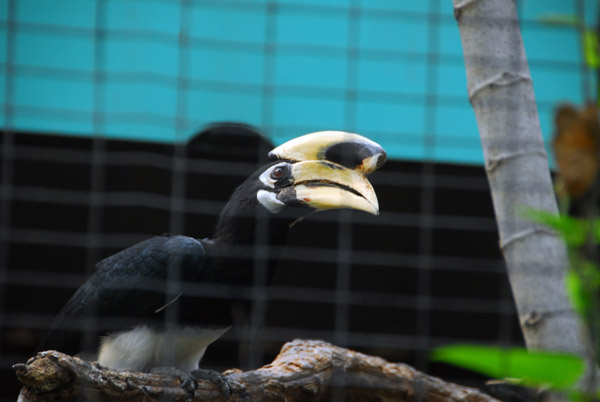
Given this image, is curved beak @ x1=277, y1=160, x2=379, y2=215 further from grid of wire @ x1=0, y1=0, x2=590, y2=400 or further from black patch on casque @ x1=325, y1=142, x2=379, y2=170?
grid of wire @ x1=0, y1=0, x2=590, y2=400

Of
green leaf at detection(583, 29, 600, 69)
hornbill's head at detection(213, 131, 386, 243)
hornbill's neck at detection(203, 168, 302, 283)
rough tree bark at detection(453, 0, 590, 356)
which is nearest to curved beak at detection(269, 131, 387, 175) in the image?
hornbill's head at detection(213, 131, 386, 243)

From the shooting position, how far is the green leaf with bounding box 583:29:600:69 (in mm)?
469

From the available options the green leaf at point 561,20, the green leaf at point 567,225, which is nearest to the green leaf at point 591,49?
the green leaf at point 561,20

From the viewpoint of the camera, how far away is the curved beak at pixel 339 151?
1.53m

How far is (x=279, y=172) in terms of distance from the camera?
1.68 m

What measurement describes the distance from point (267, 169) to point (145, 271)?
14.0 inches

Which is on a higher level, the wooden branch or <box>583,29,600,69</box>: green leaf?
<box>583,29,600,69</box>: green leaf

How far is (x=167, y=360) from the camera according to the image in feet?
5.16

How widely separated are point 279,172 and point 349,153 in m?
0.19

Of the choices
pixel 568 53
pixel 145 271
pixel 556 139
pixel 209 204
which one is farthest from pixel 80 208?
pixel 556 139

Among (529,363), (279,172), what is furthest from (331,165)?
(529,363)

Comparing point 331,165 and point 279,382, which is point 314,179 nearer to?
point 331,165

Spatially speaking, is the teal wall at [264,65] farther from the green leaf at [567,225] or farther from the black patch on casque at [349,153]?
the green leaf at [567,225]

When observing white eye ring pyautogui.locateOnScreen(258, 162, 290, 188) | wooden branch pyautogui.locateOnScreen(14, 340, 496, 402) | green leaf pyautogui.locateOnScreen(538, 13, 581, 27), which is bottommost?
wooden branch pyautogui.locateOnScreen(14, 340, 496, 402)
